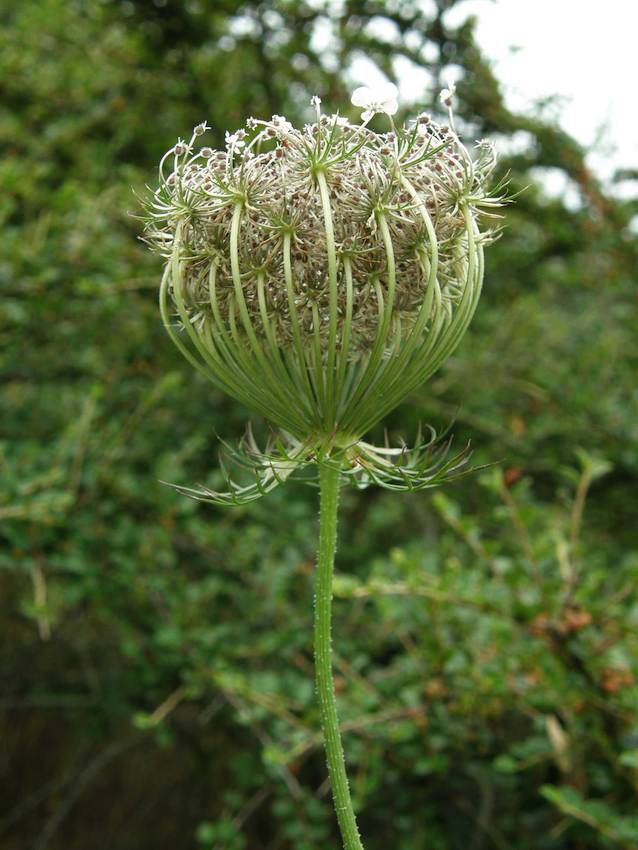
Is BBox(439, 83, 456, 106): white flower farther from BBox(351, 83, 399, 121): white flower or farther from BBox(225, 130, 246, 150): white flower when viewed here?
BBox(225, 130, 246, 150): white flower

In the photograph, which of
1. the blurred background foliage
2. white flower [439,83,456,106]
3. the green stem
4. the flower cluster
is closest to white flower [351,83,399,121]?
the flower cluster

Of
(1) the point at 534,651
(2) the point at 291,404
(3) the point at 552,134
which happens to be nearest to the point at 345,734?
(1) the point at 534,651

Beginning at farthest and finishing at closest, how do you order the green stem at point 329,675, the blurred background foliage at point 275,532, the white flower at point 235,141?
the blurred background foliage at point 275,532
the white flower at point 235,141
the green stem at point 329,675

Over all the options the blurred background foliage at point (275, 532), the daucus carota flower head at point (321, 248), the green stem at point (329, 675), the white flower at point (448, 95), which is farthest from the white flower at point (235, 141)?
the blurred background foliage at point (275, 532)

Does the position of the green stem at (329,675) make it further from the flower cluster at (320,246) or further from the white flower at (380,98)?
the white flower at (380,98)

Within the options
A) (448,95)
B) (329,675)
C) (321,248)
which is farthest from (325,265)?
(329,675)
